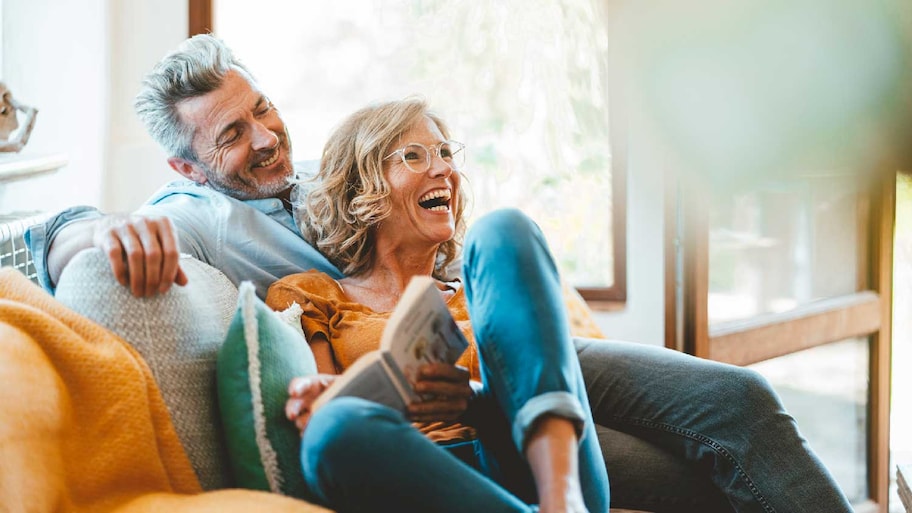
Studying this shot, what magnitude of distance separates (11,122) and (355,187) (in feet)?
2.92

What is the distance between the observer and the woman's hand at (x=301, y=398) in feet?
4.04

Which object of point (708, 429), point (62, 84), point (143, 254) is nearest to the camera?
point (143, 254)

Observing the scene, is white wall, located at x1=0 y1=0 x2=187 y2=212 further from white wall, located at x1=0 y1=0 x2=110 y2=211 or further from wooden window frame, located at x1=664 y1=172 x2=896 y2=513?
wooden window frame, located at x1=664 y1=172 x2=896 y2=513

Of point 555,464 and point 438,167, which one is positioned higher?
point 438,167

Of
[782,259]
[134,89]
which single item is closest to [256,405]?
[134,89]

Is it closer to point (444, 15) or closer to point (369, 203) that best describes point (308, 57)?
point (444, 15)

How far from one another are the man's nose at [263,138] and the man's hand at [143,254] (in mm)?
686

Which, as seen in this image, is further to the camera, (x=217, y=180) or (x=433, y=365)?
(x=217, y=180)

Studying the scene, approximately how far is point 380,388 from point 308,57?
2.33 m

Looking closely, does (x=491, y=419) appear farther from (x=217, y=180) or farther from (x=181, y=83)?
(x=181, y=83)

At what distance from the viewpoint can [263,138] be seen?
1987 mm

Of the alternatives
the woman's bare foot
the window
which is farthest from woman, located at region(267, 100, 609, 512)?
the window

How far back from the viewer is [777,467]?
1.50m

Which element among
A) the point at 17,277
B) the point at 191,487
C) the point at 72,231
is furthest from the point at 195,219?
the point at 191,487
